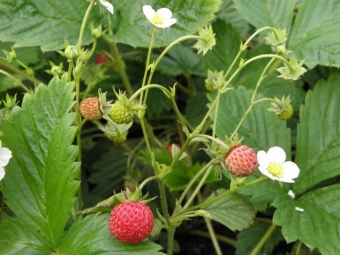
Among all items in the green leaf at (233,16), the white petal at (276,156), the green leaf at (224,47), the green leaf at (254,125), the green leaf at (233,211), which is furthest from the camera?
the green leaf at (233,16)

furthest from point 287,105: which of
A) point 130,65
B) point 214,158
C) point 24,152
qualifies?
point 130,65

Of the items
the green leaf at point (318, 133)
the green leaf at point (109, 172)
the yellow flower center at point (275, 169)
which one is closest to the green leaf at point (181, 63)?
the green leaf at point (109, 172)

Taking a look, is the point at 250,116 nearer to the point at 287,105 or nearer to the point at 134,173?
the point at 287,105

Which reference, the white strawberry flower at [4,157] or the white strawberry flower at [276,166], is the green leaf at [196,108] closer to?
the white strawberry flower at [276,166]

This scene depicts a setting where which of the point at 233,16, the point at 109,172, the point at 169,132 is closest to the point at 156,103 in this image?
the point at 169,132

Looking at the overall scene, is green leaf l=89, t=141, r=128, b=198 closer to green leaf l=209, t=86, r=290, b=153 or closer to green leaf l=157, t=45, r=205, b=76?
green leaf l=157, t=45, r=205, b=76
